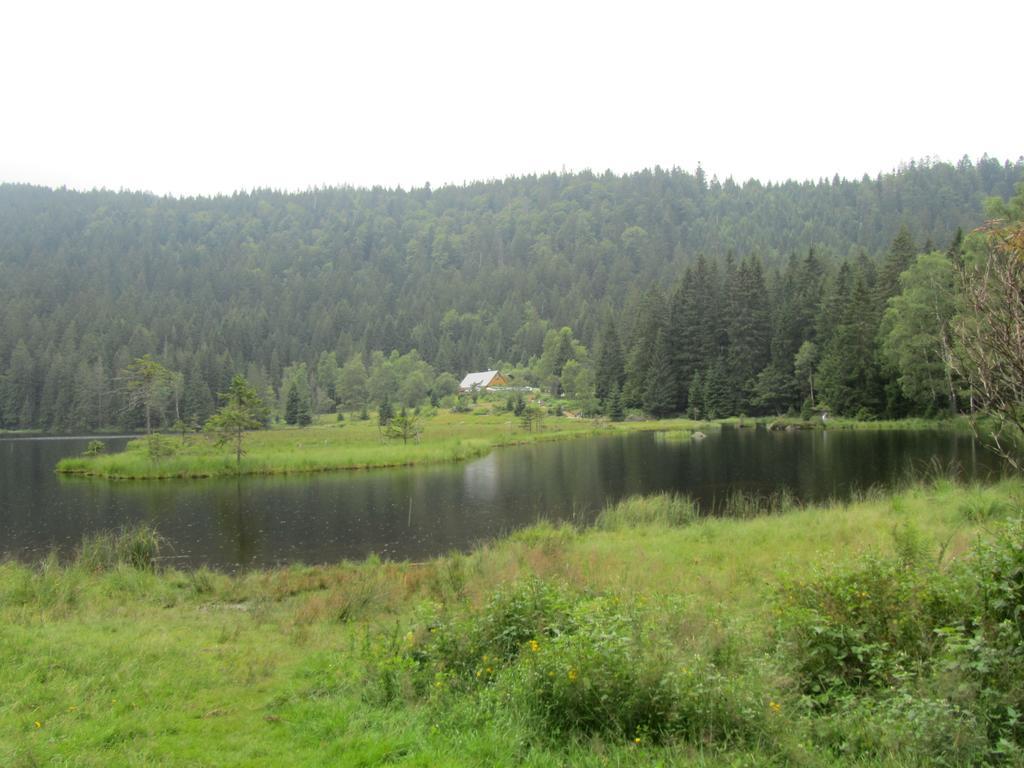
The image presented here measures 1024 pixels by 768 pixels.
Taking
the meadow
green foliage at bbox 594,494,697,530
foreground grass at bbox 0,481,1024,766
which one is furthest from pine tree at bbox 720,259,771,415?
foreground grass at bbox 0,481,1024,766

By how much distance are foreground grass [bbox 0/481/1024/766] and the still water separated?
743 centimetres

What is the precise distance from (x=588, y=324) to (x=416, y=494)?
108 meters

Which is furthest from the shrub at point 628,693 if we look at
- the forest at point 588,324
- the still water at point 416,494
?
the still water at point 416,494

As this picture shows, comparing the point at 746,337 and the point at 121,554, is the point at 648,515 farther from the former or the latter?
the point at 746,337

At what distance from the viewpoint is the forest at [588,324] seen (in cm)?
6288

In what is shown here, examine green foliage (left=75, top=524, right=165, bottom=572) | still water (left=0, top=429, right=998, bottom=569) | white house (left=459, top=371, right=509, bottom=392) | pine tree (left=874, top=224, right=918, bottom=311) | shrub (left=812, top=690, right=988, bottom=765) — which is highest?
pine tree (left=874, top=224, right=918, bottom=311)

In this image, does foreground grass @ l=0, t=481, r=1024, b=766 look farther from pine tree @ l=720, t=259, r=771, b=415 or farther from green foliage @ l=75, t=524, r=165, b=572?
pine tree @ l=720, t=259, r=771, b=415

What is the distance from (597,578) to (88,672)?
7735mm

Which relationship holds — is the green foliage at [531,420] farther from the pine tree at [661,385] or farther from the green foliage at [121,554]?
the green foliage at [121,554]

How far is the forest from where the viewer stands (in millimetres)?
62875

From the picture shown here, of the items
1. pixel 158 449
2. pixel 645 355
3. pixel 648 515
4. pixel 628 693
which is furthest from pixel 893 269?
pixel 628 693

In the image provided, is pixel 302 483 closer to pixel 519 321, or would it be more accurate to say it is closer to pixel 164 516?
pixel 164 516

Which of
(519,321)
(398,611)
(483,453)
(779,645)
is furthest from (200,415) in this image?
(779,645)

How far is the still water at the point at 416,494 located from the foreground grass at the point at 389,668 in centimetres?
743
